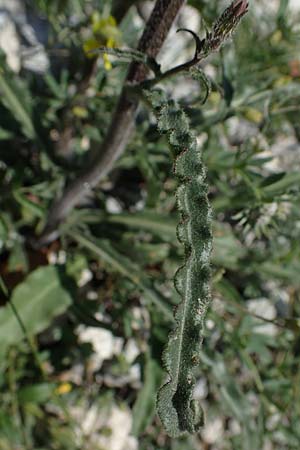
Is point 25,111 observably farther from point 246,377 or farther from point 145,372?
point 246,377

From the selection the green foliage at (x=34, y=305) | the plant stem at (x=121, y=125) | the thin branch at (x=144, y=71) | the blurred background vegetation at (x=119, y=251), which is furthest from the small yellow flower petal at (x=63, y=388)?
the thin branch at (x=144, y=71)

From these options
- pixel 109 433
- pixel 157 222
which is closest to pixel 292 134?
pixel 157 222

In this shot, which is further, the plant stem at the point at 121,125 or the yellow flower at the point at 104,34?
the yellow flower at the point at 104,34

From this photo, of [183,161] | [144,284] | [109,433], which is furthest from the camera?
[109,433]

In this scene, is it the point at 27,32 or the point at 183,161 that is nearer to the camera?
the point at 183,161

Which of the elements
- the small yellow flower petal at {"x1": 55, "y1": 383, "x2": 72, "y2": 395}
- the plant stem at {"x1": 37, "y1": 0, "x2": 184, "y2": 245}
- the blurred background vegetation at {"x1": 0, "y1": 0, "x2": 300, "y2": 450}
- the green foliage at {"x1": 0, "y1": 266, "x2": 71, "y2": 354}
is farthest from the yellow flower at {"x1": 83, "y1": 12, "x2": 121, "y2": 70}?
the small yellow flower petal at {"x1": 55, "y1": 383, "x2": 72, "y2": 395}

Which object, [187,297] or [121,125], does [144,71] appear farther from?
[187,297]

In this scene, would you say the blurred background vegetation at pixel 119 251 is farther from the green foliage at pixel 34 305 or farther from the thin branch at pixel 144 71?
the thin branch at pixel 144 71

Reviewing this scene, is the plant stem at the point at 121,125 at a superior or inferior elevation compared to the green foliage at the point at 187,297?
superior
